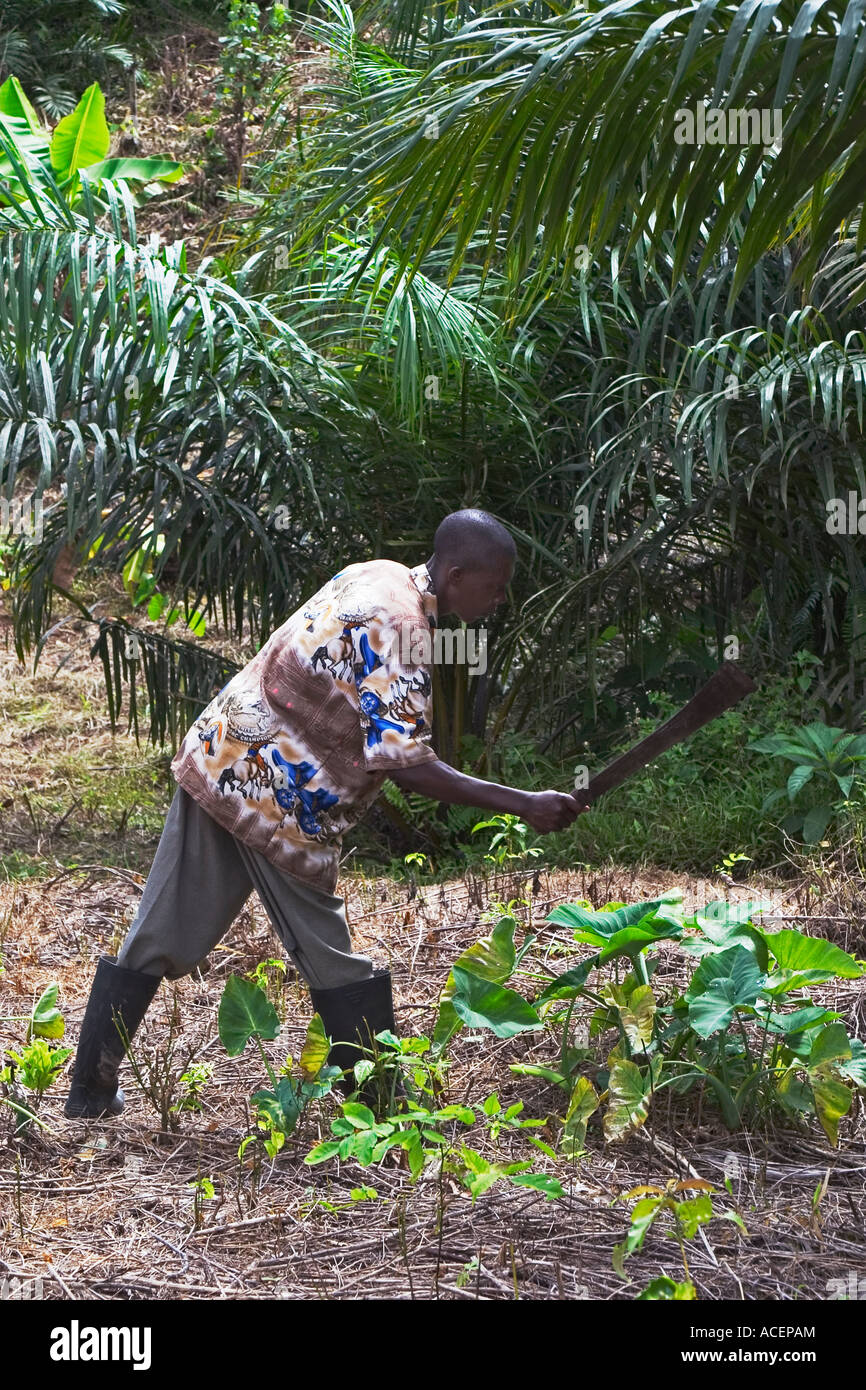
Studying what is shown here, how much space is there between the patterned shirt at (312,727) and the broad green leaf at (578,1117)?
0.68 meters

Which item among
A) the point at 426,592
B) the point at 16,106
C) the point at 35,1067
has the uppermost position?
the point at 16,106

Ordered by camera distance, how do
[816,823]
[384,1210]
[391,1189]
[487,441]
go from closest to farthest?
[384,1210], [391,1189], [816,823], [487,441]

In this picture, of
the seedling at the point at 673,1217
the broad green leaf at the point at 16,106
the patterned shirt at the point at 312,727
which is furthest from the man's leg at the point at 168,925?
the broad green leaf at the point at 16,106

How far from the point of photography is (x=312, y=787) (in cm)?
294

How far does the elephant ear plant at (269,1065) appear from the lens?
2814mm

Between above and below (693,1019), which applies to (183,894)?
above

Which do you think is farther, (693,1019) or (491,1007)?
(491,1007)

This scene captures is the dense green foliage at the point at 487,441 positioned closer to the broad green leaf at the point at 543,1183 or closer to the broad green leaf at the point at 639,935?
the broad green leaf at the point at 639,935

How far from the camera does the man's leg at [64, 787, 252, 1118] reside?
3043mm

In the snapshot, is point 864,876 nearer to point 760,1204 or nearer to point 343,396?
point 760,1204

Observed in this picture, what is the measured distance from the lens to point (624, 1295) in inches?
93.7

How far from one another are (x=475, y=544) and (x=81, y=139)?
181 inches

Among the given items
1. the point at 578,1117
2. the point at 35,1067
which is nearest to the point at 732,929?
the point at 578,1117

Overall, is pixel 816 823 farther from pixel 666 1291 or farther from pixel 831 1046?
pixel 666 1291
